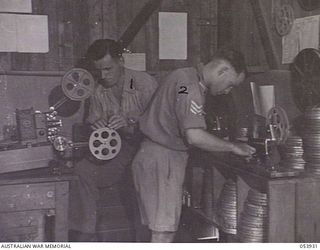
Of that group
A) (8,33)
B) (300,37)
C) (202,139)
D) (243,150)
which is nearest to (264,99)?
(300,37)

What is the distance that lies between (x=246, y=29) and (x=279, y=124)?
800 mm

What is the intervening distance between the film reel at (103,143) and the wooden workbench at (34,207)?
0.81 feet

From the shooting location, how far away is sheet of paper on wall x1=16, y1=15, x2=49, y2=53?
6.77 feet

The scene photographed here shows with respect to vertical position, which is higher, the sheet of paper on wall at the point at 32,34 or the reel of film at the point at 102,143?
the sheet of paper on wall at the point at 32,34

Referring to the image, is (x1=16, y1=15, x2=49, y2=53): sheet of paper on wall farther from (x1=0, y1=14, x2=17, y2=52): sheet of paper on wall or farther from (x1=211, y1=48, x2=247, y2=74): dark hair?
(x1=211, y1=48, x2=247, y2=74): dark hair

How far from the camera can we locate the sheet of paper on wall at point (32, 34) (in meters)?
2.06

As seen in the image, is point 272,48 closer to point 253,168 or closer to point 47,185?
point 253,168

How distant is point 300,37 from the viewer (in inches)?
77.7

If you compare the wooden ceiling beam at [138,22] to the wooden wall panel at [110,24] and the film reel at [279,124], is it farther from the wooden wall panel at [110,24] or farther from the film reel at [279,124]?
A: the film reel at [279,124]

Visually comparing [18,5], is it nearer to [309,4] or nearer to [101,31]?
[101,31]

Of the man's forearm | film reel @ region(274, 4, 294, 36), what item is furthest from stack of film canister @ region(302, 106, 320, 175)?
film reel @ region(274, 4, 294, 36)

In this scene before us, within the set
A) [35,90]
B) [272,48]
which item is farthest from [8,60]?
[272,48]

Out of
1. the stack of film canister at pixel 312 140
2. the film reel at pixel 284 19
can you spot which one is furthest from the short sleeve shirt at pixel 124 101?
the stack of film canister at pixel 312 140

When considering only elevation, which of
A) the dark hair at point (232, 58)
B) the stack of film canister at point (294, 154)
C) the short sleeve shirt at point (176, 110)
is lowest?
the stack of film canister at point (294, 154)
